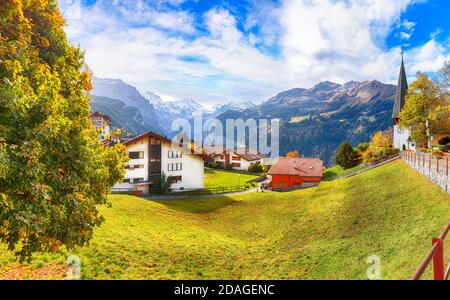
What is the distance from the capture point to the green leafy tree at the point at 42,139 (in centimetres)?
712

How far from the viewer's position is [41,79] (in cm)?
828

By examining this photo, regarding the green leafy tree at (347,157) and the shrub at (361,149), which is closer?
the green leafy tree at (347,157)

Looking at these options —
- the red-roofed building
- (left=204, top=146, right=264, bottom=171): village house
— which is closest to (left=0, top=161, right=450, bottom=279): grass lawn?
the red-roofed building

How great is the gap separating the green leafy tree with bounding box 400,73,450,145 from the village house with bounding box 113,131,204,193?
38587 millimetres

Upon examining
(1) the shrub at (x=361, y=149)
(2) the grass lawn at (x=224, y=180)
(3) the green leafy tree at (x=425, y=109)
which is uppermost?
(3) the green leafy tree at (x=425, y=109)

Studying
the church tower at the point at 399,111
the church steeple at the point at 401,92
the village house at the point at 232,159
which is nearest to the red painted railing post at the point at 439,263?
the church tower at the point at 399,111

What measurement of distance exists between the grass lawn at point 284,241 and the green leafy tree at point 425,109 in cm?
2363

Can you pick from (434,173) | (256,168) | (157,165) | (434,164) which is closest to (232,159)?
(256,168)

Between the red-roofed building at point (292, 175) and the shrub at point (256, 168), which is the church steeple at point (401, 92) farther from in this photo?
the shrub at point (256, 168)

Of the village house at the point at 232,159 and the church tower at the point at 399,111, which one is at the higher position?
the church tower at the point at 399,111

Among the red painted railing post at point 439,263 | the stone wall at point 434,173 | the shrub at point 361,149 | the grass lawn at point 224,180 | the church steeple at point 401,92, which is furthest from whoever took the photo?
the shrub at point 361,149

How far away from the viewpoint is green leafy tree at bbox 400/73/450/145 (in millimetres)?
44781
